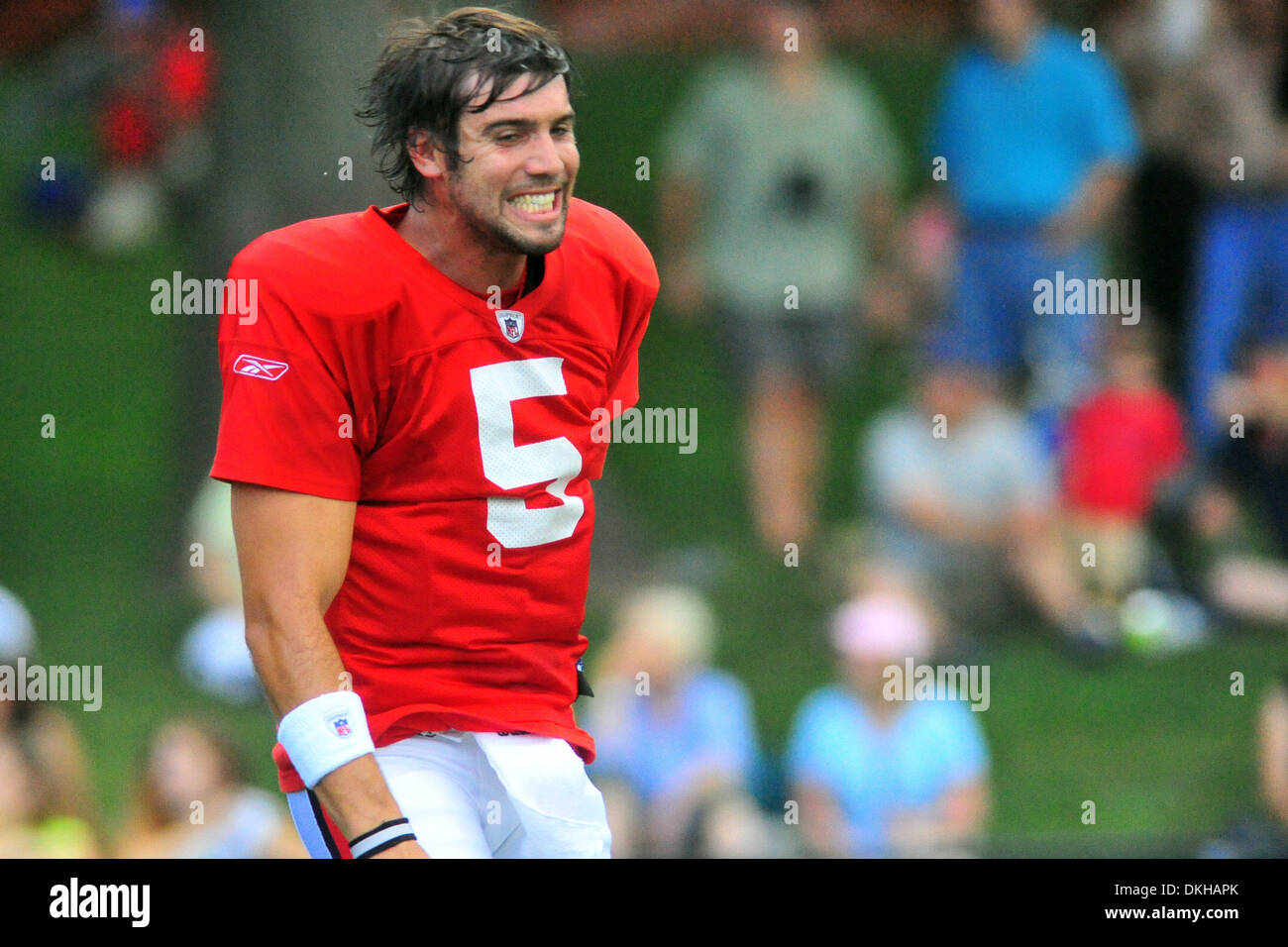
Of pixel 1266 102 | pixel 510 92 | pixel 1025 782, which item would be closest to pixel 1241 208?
→ pixel 1266 102

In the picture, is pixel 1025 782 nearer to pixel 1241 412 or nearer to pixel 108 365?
pixel 1241 412

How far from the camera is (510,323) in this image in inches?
127

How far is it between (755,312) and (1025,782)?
2320 millimetres

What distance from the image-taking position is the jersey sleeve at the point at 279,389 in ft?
9.91

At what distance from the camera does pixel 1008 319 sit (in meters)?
7.96

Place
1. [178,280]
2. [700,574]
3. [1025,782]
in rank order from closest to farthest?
[1025,782], [700,574], [178,280]

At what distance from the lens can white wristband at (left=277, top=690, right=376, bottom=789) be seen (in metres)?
3.01

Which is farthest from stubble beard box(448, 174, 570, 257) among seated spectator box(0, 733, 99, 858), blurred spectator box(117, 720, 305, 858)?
seated spectator box(0, 733, 99, 858)

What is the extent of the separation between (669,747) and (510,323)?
3.61 meters
